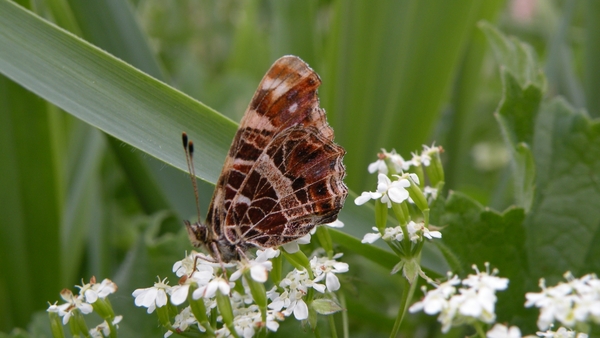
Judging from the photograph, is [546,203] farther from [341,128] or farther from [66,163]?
[66,163]

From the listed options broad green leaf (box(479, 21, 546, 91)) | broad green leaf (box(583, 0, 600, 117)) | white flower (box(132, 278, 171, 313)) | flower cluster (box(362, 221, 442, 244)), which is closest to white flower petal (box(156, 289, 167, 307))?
white flower (box(132, 278, 171, 313))

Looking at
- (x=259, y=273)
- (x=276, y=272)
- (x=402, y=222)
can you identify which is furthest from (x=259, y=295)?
(x=402, y=222)

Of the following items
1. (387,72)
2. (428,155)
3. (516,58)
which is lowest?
(428,155)

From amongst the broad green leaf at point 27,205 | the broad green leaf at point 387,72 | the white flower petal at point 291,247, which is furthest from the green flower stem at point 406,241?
the broad green leaf at point 27,205

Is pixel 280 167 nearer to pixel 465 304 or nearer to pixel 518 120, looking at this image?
pixel 465 304

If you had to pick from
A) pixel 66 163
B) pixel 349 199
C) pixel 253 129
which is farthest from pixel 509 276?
pixel 66 163

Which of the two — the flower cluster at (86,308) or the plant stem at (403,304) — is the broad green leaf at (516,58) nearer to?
the plant stem at (403,304)

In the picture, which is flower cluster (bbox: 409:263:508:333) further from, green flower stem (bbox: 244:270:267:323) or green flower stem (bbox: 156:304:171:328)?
green flower stem (bbox: 156:304:171:328)
